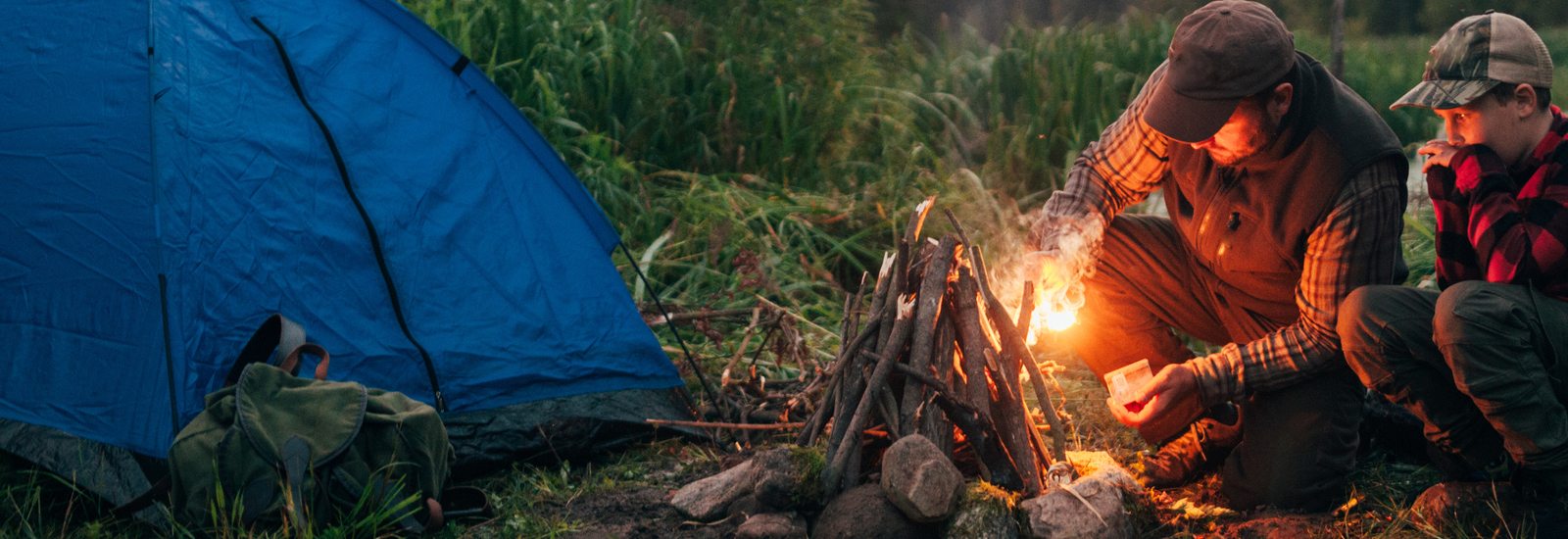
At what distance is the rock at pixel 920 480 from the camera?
2.11m

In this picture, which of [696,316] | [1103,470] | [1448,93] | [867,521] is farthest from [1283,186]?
[696,316]

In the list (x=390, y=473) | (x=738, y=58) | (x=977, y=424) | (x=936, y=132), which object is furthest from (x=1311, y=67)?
(x=936, y=132)

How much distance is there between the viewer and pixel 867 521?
7.07 ft

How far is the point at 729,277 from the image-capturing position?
432cm

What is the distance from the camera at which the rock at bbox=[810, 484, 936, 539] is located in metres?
2.14

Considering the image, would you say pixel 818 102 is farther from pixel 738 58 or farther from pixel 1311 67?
pixel 1311 67

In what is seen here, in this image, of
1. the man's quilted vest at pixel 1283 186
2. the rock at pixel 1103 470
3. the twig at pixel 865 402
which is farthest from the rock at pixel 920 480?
the man's quilted vest at pixel 1283 186

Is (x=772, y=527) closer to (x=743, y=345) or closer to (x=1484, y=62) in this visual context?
(x=743, y=345)

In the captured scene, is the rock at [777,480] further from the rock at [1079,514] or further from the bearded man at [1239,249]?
the bearded man at [1239,249]

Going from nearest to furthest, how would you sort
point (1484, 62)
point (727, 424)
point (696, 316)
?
point (1484, 62) → point (727, 424) → point (696, 316)

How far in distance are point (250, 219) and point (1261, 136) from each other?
104 inches

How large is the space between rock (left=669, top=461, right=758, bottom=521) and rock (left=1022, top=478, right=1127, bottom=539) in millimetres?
697

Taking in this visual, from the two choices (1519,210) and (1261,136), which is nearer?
(1519,210)

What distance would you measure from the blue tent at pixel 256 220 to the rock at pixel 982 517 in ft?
4.22
